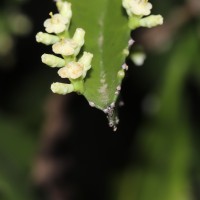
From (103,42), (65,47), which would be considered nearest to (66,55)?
(65,47)

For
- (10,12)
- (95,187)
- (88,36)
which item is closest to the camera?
(88,36)

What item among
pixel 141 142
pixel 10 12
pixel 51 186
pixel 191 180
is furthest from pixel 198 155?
pixel 10 12

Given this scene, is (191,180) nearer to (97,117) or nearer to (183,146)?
(183,146)

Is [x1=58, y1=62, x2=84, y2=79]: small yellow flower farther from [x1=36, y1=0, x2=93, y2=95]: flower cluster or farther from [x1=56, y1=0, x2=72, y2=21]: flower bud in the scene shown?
[x1=56, y1=0, x2=72, y2=21]: flower bud

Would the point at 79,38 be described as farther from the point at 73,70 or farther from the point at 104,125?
the point at 104,125

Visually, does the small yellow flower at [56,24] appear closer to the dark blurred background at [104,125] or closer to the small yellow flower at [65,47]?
the small yellow flower at [65,47]
